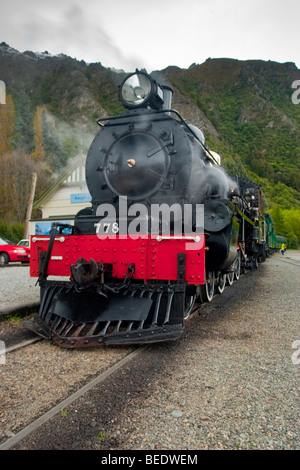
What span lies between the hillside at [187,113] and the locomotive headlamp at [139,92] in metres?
3.72

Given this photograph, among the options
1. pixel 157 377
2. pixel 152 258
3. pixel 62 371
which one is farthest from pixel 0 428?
pixel 152 258

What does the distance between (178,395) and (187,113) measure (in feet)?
289

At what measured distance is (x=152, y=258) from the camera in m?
4.05

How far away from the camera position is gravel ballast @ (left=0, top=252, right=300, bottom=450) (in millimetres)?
2068

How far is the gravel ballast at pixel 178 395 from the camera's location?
6.79 feet

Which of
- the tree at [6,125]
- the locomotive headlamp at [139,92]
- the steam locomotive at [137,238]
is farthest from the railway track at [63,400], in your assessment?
the tree at [6,125]

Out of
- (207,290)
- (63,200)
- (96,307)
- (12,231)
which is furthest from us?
(12,231)

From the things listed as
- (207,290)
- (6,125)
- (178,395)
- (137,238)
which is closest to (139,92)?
(137,238)

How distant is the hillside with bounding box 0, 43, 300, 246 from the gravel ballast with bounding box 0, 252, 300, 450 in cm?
627

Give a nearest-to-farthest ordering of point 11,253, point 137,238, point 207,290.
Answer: point 137,238 < point 207,290 < point 11,253

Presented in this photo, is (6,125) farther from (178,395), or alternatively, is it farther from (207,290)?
(178,395)

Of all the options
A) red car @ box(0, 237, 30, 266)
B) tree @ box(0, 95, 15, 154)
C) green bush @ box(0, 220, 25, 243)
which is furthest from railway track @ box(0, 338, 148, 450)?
tree @ box(0, 95, 15, 154)

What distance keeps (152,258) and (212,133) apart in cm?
8672

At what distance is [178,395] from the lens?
2646 mm
